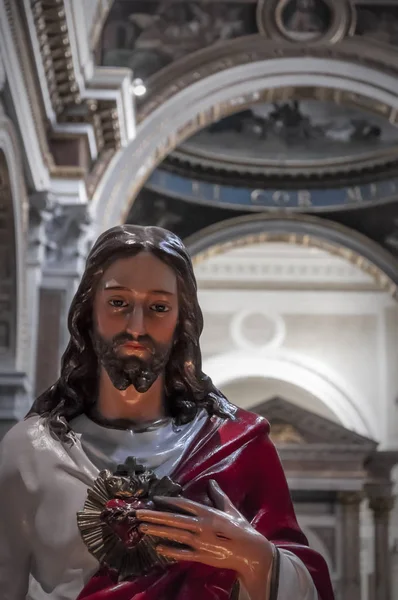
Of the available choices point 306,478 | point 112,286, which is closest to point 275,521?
point 112,286

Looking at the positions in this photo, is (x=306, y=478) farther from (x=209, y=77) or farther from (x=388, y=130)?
(x=388, y=130)

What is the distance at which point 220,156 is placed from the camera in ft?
46.2

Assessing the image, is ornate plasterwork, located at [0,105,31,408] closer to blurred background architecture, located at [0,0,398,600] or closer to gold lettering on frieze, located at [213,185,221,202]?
blurred background architecture, located at [0,0,398,600]

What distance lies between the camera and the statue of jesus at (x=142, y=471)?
1679mm

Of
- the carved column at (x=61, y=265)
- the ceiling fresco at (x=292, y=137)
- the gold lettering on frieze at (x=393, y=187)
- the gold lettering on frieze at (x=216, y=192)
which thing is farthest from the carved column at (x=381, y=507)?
the carved column at (x=61, y=265)

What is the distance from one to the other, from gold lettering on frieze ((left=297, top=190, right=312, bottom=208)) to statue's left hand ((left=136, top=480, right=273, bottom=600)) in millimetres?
12097

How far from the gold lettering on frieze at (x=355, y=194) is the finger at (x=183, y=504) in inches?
476

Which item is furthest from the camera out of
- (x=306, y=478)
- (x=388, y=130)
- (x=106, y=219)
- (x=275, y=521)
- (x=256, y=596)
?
(x=388, y=130)

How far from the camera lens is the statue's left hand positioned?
65.1 inches

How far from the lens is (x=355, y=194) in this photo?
13641 mm

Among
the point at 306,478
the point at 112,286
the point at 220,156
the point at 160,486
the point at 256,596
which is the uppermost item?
the point at 220,156

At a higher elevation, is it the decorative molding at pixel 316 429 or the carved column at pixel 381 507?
the decorative molding at pixel 316 429

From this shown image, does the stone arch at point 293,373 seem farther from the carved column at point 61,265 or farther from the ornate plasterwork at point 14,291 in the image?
the ornate plasterwork at point 14,291

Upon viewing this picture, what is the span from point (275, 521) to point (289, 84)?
824cm
